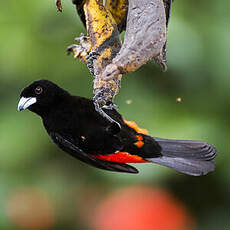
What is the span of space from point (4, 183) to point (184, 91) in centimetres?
111

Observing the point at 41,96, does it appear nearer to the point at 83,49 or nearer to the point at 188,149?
the point at 83,49

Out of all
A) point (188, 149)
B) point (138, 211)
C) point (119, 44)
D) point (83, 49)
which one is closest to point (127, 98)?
point (138, 211)

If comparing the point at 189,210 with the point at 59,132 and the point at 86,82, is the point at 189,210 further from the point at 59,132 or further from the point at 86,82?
the point at 59,132

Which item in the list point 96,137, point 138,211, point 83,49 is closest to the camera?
point 83,49

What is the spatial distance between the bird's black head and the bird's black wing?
0.37 feet

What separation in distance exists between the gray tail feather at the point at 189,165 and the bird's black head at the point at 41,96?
34 cm

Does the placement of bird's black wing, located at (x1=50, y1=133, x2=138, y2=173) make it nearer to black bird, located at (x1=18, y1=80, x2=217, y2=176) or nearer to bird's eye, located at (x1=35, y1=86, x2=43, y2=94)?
black bird, located at (x1=18, y1=80, x2=217, y2=176)

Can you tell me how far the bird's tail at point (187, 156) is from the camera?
1345 mm

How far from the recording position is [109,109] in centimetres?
135

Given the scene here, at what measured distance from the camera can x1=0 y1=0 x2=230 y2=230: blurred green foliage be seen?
8.56 ft

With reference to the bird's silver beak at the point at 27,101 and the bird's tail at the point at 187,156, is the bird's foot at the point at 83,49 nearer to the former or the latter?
the bird's silver beak at the point at 27,101

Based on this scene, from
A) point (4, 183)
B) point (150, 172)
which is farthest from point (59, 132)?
point (4, 183)

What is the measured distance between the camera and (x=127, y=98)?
104 inches

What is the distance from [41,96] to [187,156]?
0.47 meters
